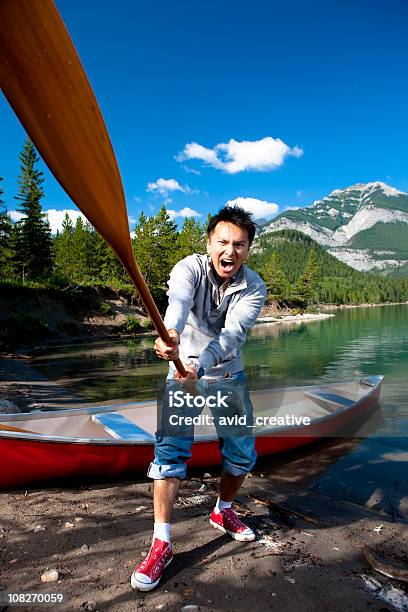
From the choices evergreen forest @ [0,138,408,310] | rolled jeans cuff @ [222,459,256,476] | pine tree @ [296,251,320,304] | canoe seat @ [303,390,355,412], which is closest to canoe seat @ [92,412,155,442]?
rolled jeans cuff @ [222,459,256,476]

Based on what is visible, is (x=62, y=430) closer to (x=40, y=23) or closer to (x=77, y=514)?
(x=77, y=514)

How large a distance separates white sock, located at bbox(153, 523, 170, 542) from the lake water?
12.0ft

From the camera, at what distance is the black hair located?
3240 millimetres

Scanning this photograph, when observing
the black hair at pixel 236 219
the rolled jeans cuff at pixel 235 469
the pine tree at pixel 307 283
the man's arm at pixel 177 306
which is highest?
the pine tree at pixel 307 283

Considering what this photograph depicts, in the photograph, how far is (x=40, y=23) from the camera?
1623 mm

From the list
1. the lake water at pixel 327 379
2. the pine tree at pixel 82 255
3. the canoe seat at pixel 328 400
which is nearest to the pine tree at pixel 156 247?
the pine tree at pixel 82 255

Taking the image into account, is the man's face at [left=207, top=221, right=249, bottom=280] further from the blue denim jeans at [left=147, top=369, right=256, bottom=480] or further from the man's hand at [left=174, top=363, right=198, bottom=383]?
the blue denim jeans at [left=147, top=369, right=256, bottom=480]

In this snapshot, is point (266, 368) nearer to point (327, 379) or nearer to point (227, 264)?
point (327, 379)

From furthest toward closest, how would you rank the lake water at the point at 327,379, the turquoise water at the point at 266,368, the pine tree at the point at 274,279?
the pine tree at the point at 274,279, the turquoise water at the point at 266,368, the lake water at the point at 327,379

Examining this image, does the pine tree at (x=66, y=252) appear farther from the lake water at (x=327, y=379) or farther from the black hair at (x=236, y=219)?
the black hair at (x=236, y=219)

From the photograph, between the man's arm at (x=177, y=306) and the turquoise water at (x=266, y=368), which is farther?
the turquoise water at (x=266, y=368)

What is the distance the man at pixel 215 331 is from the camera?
9.78 ft

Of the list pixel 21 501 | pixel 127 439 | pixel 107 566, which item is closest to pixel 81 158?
pixel 107 566

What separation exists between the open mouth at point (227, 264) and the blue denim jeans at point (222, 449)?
0.95m
